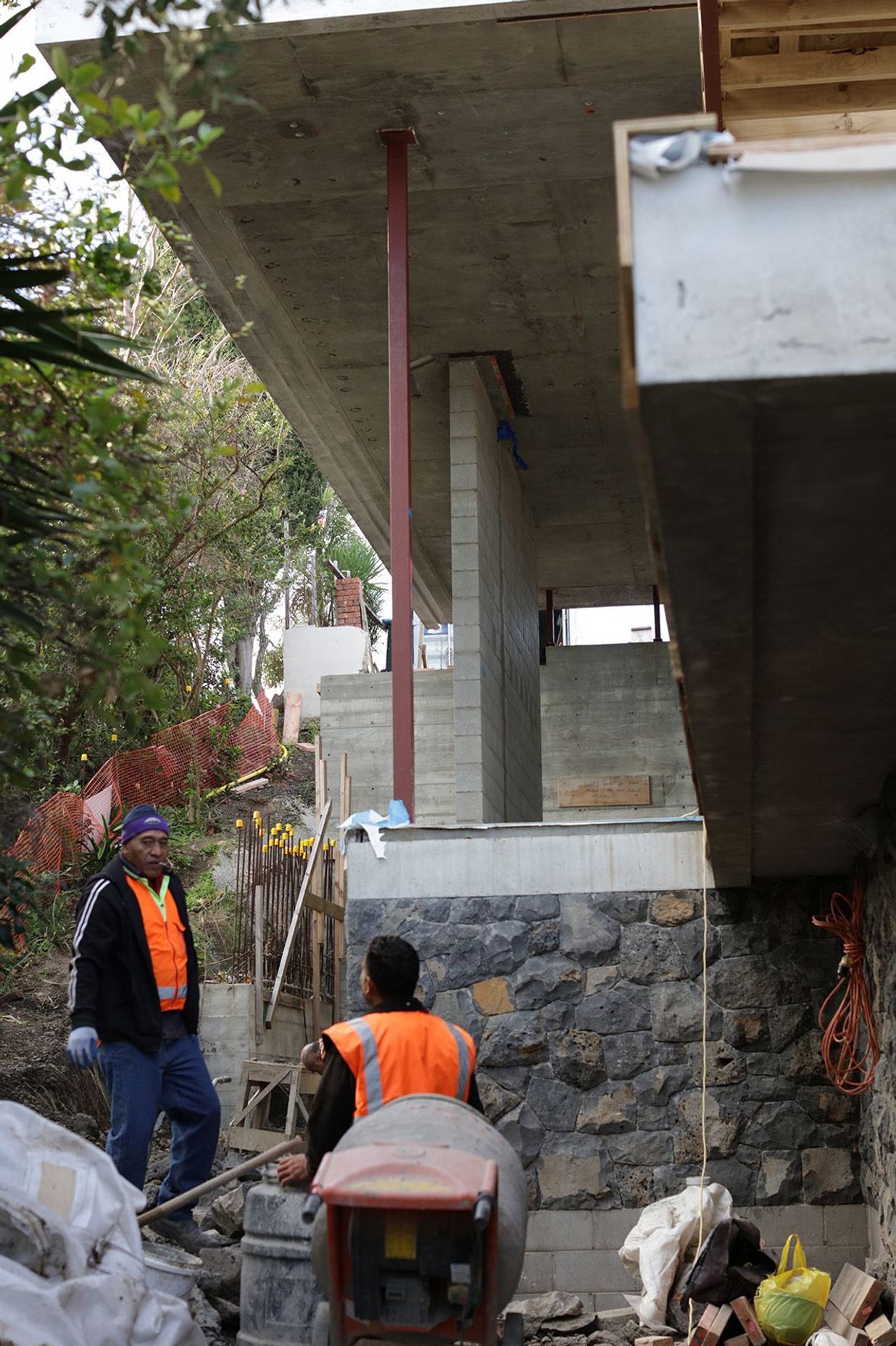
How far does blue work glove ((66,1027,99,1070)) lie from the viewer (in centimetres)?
574

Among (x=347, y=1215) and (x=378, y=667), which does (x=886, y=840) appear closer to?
(x=347, y=1215)

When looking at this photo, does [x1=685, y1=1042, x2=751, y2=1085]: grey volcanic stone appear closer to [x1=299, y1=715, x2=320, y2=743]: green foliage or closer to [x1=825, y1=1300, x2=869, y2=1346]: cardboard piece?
Answer: [x1=825, y1=1300, x2=869, y2=1346]: cardboard piece

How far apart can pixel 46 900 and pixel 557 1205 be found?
919cm

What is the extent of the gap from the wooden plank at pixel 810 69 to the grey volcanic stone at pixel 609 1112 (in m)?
4.54

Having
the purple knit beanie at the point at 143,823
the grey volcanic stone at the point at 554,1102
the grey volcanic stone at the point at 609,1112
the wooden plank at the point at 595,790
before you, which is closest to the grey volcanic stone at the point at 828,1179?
the grey volcanic stone at the point at 609,1112

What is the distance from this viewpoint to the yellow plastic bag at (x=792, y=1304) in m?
5.71

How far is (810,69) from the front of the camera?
5.73 m

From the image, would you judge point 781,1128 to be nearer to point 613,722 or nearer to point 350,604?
point 613,722

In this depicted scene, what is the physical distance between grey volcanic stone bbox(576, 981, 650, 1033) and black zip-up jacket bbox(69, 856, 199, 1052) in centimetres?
217

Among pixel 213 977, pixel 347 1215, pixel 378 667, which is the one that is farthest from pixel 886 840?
pixel 378 667

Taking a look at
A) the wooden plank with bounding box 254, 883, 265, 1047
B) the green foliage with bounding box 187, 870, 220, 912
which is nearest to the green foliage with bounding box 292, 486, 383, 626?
the green foliage with bounding box 187, 870, 220, 912

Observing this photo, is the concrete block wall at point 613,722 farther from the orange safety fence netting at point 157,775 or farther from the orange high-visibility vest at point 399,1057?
the orange high-visibility vest at point 399,1057

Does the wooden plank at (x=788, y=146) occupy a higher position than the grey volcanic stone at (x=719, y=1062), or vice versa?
the wooden plank at (x=788, y=146)

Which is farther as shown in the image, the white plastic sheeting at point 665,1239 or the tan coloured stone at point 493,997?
the tan coloured stone at point 493,997
